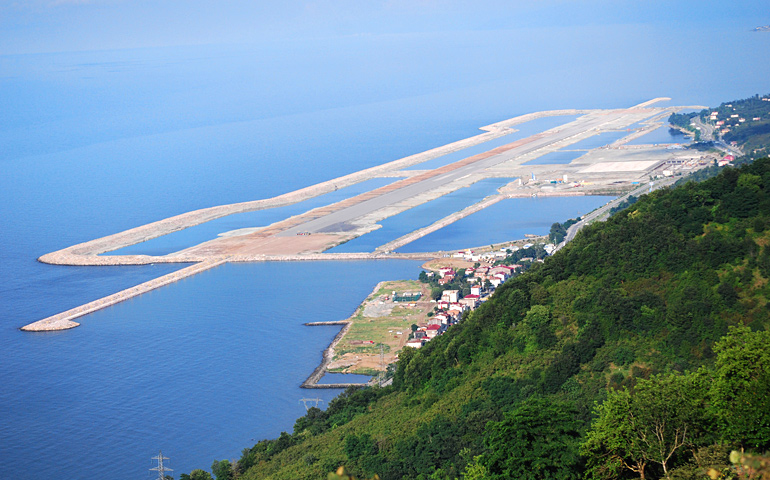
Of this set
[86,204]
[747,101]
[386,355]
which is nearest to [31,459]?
[386,355]

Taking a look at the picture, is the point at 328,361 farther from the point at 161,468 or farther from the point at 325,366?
the point at 161,468

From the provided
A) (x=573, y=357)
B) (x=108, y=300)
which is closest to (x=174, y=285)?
(x=108, y=300)

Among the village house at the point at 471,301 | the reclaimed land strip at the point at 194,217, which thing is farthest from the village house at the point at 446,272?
the reclaimed land strip at the point at 194,217

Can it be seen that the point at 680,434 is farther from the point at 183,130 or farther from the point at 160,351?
the point at 183,130

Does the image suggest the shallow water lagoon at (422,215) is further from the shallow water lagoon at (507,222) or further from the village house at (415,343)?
the village house at (415,343)

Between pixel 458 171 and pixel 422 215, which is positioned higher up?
pixel 458 171
